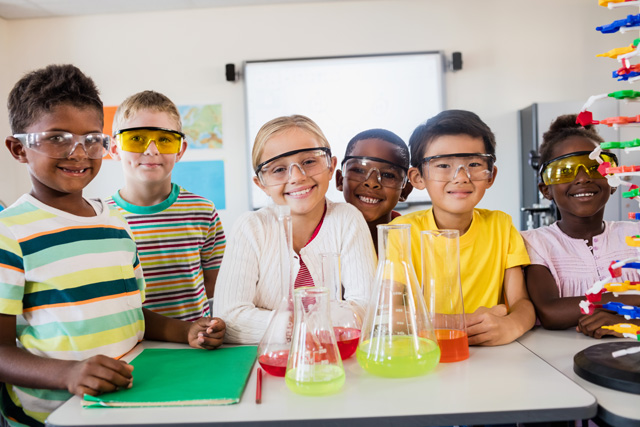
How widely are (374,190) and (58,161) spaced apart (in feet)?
3.61

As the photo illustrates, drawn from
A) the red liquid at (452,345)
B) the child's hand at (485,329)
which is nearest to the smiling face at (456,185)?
the child's hand at (485,329)

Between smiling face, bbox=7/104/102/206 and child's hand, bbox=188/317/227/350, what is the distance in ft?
1.62

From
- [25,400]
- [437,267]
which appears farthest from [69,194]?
[437,267]

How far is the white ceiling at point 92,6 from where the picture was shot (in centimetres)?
478

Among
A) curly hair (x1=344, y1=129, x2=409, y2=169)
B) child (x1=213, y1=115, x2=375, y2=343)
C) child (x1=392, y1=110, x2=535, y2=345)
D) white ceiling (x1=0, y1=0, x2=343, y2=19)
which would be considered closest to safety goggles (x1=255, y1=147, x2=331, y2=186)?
child (x1=213, y1=115, x2=375, y2=343)

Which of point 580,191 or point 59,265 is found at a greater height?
point 580,191

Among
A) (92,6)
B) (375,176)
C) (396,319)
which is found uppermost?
(92,6)

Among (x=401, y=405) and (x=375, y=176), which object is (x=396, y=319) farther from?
(x=375, y=176)

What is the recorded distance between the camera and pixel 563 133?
177cm

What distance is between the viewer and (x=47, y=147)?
49.8 inches

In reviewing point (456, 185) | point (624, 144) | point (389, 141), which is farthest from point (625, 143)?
point (389, 141)

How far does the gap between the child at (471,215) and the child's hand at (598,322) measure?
0.54ft

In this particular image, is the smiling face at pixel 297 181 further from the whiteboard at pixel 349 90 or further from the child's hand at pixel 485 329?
the whiteboard at pixel 349 90

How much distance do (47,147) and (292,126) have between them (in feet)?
2.31
